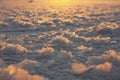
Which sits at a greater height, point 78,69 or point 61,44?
point 78,69

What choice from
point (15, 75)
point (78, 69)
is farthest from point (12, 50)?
point (15, 75)

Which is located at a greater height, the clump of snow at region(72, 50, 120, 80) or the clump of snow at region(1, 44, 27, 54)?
the clump of snow at region(72, 50, 120, 80)

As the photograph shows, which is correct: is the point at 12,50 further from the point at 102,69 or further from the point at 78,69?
the point at 102,69

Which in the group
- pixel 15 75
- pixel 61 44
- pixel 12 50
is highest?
pixel 15 75

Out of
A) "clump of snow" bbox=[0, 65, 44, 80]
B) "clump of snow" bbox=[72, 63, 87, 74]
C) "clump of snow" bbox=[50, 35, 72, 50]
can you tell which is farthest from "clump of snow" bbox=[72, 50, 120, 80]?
"clump of snow" bbox=[50, 35, 72, 50]

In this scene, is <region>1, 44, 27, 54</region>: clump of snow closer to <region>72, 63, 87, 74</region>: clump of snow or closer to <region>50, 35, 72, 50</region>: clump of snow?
<region>50, 35, 72, 50</region>: clump of snow

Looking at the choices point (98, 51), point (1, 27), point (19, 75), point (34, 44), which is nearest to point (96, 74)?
point (19, 75)

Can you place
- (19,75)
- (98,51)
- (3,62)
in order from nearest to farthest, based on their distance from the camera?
(19,75) → (3,62) → (98,51)

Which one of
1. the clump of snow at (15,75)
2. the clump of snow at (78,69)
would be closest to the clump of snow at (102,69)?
the clump of snow at (78,69)

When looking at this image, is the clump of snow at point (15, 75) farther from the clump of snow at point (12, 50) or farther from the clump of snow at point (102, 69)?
the clump of snow at point (12, 50)

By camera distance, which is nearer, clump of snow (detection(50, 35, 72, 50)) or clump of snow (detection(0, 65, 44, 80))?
clump of snow (detection(0, 65, 44, 80))

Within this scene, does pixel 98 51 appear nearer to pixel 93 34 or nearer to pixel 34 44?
pixel 34 44
